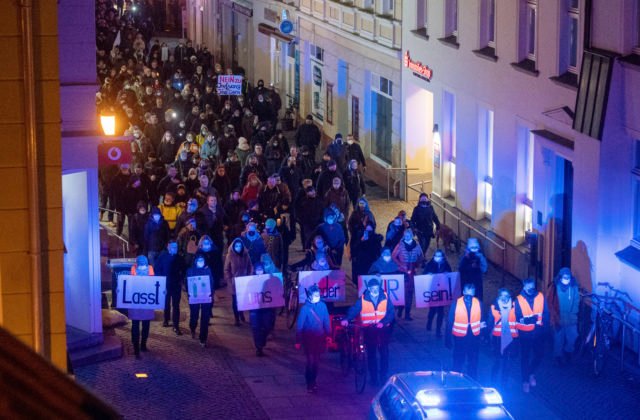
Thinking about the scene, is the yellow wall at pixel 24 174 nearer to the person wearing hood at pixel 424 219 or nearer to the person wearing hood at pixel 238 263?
the person wearing hood at pixel 238 263

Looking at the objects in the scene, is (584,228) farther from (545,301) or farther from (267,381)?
(267,381)

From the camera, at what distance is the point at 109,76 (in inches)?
1720

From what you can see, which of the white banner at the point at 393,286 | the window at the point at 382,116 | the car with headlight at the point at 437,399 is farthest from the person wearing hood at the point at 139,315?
the window at the point at 382,116

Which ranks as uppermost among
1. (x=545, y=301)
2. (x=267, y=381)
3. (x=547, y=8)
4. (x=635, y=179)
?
(x=547, y=8)

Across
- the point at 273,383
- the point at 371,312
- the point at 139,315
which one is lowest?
the point at 273,383

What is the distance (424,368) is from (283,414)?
273 centimetres

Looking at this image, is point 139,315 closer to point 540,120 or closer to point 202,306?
point 202,306

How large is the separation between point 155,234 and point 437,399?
9361mm

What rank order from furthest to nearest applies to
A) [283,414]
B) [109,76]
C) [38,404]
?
1. [109,76]
2. [283,414]
3. [38,404]

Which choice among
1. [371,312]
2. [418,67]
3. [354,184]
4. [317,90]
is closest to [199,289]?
[371,312]

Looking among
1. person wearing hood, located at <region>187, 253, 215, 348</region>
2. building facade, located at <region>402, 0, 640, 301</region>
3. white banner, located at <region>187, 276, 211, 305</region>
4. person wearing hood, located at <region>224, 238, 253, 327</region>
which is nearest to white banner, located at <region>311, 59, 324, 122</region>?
building facade, located at <region>402, 0, 640, 301</region>

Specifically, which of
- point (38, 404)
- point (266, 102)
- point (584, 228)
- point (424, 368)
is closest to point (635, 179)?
point (584, 228)

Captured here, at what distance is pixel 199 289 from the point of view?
670 inches

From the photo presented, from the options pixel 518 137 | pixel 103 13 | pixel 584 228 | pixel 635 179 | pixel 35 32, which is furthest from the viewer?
pixel 103 13
